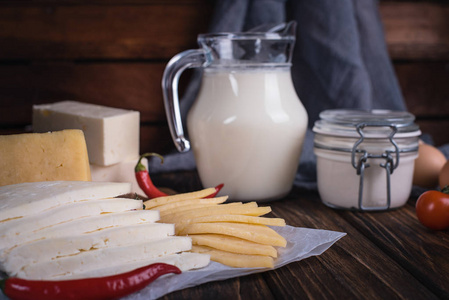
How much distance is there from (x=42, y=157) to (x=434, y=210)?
37.7 inches

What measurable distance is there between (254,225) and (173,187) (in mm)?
639

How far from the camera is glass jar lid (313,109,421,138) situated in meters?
1.37

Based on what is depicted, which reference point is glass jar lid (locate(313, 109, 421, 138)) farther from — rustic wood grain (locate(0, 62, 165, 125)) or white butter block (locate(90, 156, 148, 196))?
rustic wood grain (locate(0, 62, 165, 125))

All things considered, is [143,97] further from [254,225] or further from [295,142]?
[254,225]

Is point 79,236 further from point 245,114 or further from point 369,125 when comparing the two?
point 369,125

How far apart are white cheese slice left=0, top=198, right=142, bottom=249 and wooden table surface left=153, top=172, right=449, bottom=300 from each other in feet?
0.72

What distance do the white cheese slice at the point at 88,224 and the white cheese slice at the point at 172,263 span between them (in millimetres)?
84

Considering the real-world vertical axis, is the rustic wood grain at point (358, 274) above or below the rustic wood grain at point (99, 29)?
below

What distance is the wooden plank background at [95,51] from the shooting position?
6.48 feet

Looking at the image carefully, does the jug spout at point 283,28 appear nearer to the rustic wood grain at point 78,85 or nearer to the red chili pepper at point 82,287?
the rustic wood grain at point 78,85

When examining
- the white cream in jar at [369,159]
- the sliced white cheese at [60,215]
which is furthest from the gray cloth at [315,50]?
the sliced white cheese at [60,215]

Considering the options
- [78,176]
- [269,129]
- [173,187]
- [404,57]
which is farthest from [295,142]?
[404,57]

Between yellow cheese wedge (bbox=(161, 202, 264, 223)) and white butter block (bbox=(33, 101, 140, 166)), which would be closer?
yellow cheese wedge (bbox=(161, 202, 264, 223))

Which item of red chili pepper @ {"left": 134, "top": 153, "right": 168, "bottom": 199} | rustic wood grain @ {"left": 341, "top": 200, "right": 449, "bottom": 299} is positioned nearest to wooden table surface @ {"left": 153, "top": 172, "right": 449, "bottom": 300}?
rustic wood grain @ {"left": 341, "top": 200, "right": 449, "bottom": 299}
